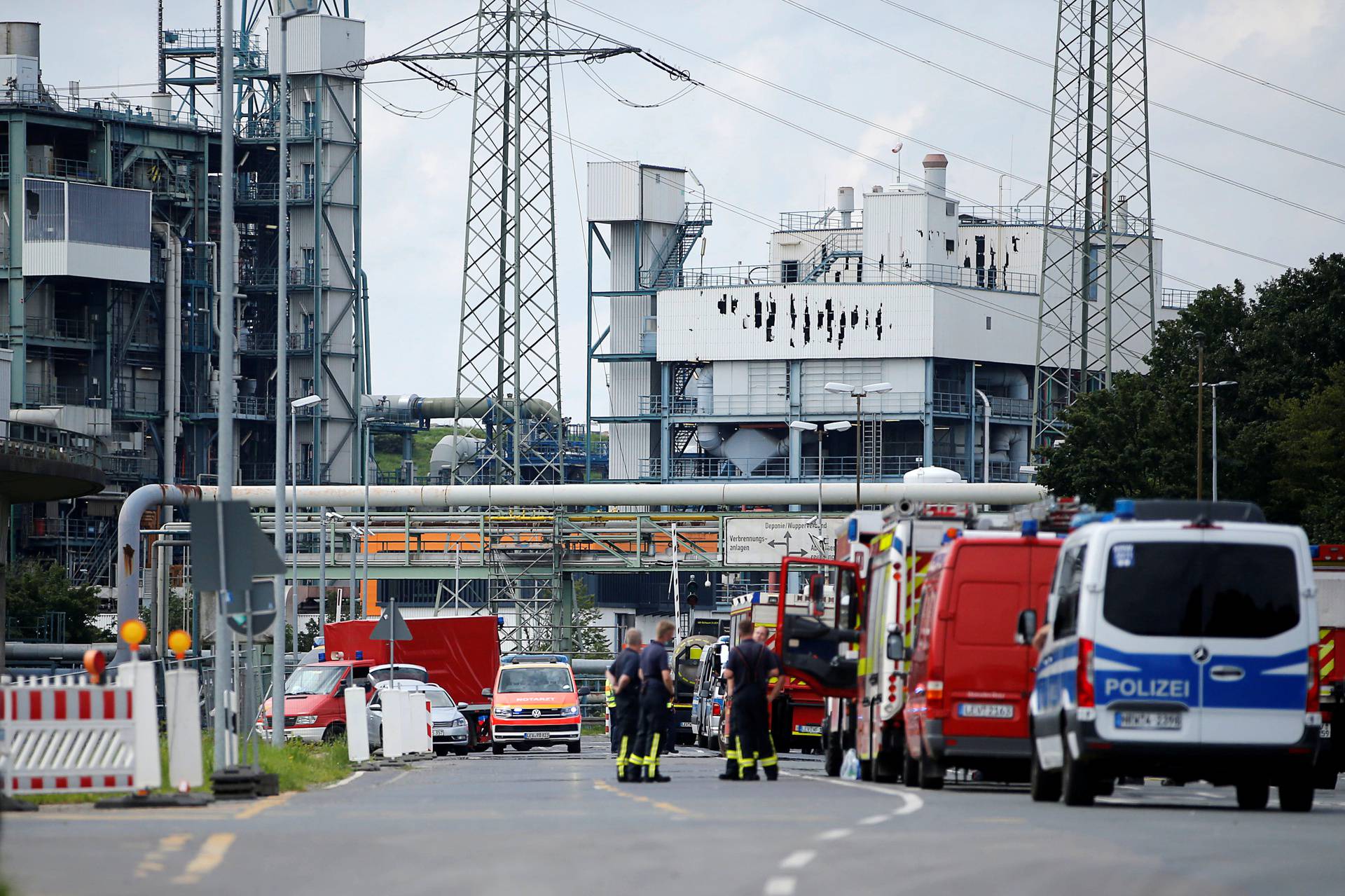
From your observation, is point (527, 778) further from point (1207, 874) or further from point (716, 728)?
point (1207, 874)

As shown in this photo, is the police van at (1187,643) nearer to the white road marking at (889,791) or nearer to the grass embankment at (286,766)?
the white road marking at (889,791)

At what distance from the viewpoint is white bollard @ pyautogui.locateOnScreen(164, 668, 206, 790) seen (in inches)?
747

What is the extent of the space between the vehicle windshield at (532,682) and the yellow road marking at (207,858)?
30.1 meters

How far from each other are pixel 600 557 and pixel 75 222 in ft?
98.4

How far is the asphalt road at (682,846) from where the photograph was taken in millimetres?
10891

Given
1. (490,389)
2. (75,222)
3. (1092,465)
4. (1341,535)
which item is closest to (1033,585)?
(1341,535)

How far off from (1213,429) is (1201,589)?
44664mm

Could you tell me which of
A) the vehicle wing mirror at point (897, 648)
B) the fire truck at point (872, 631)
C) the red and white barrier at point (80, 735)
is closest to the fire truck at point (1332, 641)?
the fire truck at point (872, 631)

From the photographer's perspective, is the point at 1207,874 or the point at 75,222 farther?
the point at 75,222

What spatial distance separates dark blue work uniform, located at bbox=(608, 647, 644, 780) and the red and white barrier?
6.90m

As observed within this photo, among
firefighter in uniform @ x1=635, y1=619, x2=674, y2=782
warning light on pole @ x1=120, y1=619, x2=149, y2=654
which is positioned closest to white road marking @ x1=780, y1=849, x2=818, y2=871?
warning light on pole @ x1=120, y1=619, x2=149, y2=654

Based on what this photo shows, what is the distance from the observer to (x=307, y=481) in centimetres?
10369

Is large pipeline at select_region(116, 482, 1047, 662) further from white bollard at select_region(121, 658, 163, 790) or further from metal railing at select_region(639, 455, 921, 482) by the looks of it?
white bollard at select_region(121, 658, 163, 790)

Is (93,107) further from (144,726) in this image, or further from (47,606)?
(144,726)
